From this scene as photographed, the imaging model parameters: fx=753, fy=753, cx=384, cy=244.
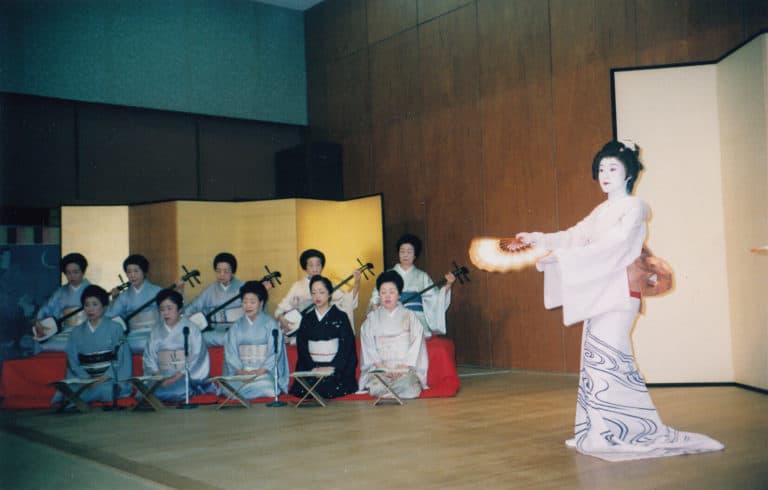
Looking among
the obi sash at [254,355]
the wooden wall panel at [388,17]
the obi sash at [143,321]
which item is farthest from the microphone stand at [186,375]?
the wooden wall panel at [388,17]

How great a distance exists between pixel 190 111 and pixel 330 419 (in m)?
5.56

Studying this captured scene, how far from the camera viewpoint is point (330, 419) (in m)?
5.12

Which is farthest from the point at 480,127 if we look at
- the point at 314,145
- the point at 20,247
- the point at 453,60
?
the point at 20,247

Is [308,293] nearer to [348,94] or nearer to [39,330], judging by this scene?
[39,330]

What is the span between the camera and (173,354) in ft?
20.2

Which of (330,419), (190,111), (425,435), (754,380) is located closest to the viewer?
(425,435)

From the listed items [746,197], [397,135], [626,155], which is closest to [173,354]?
[626,155]

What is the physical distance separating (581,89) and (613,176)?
3.39m

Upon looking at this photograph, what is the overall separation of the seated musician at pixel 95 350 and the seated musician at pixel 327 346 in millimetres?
1510

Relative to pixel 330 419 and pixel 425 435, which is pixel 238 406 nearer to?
pixel 330 419

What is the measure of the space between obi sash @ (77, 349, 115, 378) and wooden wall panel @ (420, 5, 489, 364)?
368cm

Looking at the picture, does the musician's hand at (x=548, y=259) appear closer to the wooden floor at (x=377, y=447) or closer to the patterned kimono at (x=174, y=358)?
the wooden floor at (x=377, y=447)

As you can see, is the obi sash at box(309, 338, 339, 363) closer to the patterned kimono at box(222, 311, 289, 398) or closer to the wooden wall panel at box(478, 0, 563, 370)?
the patterned kimono at box(222, 311, 289, 398)

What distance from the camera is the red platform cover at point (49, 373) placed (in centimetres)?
623
